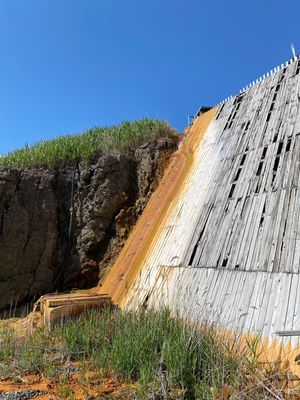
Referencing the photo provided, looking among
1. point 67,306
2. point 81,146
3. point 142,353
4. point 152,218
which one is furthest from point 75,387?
point 81,146

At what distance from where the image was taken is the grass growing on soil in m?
4.09

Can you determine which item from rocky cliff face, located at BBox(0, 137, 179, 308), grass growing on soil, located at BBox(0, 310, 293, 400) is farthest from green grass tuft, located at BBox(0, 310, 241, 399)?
rocky cliff face, located at BBox(0, 137, 179, 308)

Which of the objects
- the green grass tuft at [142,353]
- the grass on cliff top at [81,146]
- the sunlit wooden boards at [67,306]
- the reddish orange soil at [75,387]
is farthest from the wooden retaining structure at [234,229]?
the grass on cliff top at [81,146]

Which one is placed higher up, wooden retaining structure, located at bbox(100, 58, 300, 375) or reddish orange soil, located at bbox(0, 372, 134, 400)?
wooden retaining structure, located at bbox(100, 58, 300, 375)

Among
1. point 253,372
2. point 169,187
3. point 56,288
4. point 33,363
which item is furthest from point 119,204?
point 253,372

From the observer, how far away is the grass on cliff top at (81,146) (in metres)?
12.5

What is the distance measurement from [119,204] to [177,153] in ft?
7.24

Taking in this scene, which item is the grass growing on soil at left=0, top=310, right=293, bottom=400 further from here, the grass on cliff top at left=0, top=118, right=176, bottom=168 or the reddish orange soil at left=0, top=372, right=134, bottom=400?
the grass on cliff top at left=0, top=118, right=176, bottom=168

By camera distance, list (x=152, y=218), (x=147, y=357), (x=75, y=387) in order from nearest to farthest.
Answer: (x=75, y=387) → (x=147, y=357) → (x=152, y=218)

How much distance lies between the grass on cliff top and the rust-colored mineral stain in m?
1.35

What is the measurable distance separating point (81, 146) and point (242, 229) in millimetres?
7500

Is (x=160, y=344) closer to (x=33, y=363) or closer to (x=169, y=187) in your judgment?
(x=33, y=363)

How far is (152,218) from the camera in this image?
10.2 m

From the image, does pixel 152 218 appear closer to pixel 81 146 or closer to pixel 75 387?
pixel 81 146
